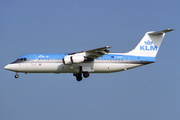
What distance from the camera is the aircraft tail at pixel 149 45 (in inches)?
1270

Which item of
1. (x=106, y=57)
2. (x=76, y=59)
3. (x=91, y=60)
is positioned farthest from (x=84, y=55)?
(x=106, y=57)

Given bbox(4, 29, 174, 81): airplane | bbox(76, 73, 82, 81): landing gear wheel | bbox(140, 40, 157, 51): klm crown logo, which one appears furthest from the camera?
bbox(140, 40, 157, 51): klm crown logo

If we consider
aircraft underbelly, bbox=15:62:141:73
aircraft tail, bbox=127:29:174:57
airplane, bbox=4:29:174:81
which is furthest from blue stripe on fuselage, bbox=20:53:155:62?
aircraft underbelly, bbox=15:62:141:73

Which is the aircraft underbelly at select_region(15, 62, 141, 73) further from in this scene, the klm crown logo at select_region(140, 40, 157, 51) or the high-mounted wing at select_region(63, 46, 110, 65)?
the klm crown logo at select_region(140, 40, 157, 51)

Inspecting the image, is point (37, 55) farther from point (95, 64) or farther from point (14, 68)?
point (95, 64)

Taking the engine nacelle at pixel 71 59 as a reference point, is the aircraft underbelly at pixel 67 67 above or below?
below

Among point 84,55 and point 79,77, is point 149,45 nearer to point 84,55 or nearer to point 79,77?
point 84,55

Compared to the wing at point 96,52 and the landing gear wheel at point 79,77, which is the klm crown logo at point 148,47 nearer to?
the wing at point 96,52

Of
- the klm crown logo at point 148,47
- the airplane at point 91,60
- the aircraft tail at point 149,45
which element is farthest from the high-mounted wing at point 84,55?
the klm crown logo at point 148,47

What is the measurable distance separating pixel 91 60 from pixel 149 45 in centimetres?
658

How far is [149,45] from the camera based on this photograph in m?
32.7

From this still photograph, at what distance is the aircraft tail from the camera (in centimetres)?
3225

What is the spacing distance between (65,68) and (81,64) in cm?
163

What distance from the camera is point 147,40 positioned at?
32812mm
